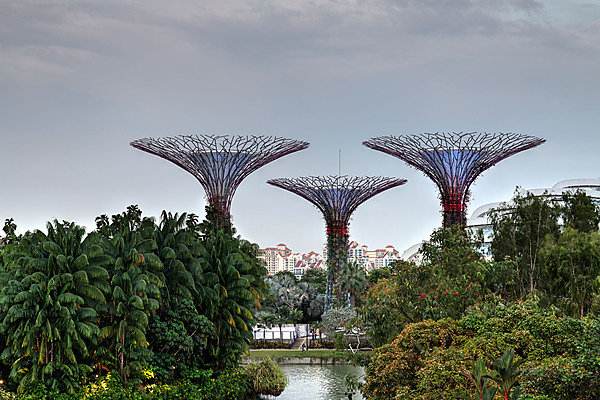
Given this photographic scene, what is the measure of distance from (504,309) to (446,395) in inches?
116

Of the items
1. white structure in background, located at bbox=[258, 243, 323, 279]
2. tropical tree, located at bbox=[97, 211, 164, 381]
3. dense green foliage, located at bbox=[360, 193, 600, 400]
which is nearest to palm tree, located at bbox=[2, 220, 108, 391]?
tropical tree, located at bbox=[97, 211, 164, 381]

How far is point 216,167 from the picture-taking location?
31969mm

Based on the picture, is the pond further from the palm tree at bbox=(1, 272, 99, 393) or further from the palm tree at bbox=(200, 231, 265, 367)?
the palm tree at bbox=(1, 272, 99, 393)

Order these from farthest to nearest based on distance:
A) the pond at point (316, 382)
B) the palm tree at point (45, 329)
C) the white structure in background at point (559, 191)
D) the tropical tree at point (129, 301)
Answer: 1. the white structure in background at point (559, 191)
2. the pond at point (316, 382)
3. the tropical tree at point (129, 301)
4. the palm tree at point (45, 329)

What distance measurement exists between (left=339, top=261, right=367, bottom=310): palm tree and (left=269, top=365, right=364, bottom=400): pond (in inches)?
428

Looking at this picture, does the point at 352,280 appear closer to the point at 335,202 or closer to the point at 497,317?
the point at 335,202

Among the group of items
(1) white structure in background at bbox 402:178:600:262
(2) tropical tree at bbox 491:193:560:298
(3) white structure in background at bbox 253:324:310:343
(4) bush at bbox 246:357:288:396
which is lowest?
(4) bush at bbox 246:357:288:396

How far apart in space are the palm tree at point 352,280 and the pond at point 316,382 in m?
10.9

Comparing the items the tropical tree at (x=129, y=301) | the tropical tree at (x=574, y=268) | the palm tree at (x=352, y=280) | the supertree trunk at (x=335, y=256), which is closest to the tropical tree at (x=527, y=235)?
the tropical tree at (x=574, y=268)

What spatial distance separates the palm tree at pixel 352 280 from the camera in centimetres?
3874

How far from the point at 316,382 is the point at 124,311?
8208mm

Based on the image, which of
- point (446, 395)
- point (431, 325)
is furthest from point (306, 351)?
point (446, 395)

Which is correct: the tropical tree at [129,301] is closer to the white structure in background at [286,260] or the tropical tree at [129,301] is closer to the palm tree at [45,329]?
the palm tree at [45,329]

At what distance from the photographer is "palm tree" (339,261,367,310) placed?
127 ft
